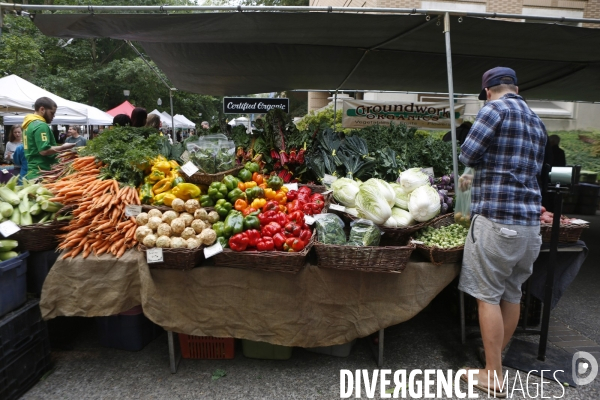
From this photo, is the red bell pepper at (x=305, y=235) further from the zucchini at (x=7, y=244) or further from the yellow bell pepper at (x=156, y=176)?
the zucchini at (x=7, y=244)

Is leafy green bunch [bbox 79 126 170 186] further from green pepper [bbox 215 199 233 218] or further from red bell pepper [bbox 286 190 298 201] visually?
red bell pepper [bbox 286 190 298 201]

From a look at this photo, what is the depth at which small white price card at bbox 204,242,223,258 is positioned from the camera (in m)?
2.76

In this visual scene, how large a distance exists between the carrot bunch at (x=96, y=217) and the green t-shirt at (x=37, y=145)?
2.95ft

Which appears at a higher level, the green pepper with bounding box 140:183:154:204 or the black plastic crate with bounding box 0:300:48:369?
the green pepper with bounding box 140:183:154:204

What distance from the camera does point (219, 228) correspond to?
2.95 meters

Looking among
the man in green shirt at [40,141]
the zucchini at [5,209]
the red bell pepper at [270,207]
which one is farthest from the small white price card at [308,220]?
the man in green shirt at [40,141]

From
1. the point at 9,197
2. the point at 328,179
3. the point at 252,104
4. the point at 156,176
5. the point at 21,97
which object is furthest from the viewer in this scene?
the point at 252,104

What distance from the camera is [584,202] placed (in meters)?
9.48

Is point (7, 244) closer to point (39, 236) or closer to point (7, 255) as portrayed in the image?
point (7, 255)

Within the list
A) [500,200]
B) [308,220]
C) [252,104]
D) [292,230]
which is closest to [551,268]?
[500,200]

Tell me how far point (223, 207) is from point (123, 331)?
140 cm

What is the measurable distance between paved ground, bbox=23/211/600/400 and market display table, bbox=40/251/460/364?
0.31 metres

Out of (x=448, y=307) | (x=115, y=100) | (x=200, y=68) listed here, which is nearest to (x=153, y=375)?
(x=448, y=307)

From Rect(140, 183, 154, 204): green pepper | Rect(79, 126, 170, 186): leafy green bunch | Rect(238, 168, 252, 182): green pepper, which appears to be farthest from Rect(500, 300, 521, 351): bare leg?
Rect(79, 126, 170, 186): leafy green bunch
